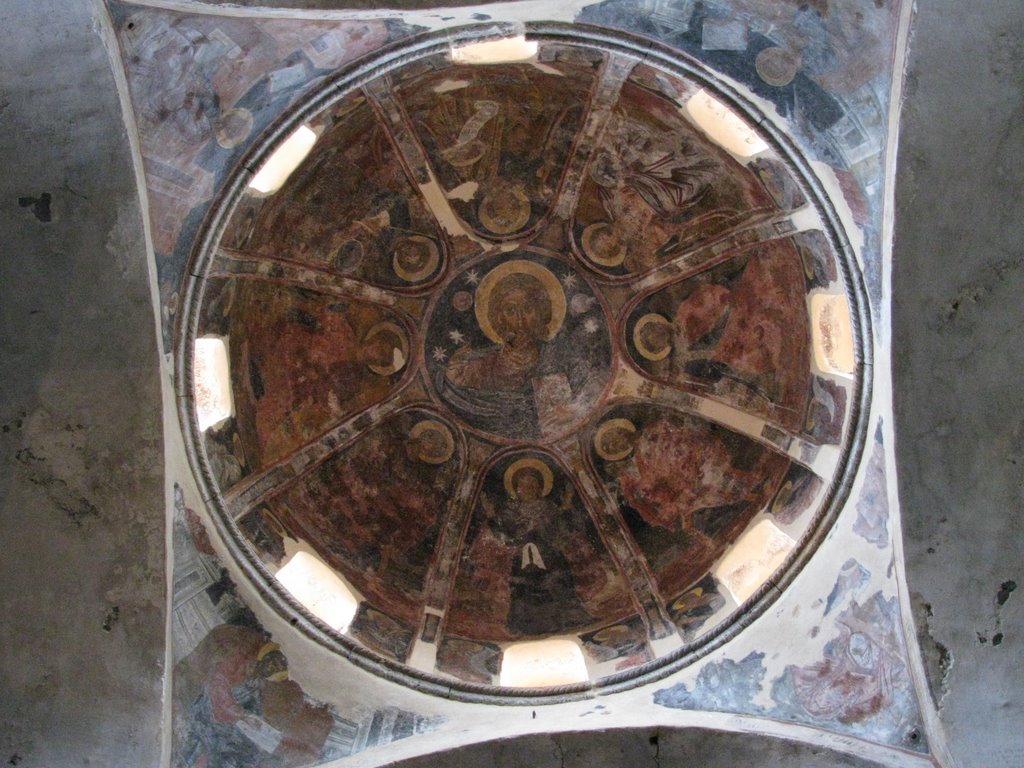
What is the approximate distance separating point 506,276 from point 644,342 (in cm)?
196

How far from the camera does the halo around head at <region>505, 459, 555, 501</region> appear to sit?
1211 cm

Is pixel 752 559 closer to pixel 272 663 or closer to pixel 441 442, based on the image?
pixel 441 442

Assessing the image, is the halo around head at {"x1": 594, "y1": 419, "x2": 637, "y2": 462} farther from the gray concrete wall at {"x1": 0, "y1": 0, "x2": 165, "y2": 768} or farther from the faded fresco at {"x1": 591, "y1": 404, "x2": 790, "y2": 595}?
the gray concrete wall at {"x1": 0, "y1": 0, "x2": 165, "y2": 768}

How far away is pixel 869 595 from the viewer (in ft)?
29.6

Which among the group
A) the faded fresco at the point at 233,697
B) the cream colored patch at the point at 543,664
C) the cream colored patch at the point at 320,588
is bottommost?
the faded fresco at the point at 233,697

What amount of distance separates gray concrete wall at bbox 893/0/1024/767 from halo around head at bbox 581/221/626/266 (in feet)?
14.5

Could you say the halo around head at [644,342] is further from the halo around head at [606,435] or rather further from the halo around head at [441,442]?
the halo around head at [441,442]

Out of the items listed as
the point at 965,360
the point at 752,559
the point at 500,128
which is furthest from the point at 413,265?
the point at 965,360

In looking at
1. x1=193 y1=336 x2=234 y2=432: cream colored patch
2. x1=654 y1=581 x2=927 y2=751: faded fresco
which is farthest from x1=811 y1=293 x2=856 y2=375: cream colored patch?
x1=193 y1=336 x2=234 y2=432: cream colored patch

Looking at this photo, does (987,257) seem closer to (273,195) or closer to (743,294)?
(743,294)

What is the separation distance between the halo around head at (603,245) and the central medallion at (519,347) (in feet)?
1.13

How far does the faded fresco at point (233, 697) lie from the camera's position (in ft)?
28.5

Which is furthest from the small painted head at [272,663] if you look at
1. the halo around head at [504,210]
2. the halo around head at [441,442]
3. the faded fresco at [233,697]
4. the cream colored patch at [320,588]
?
the halo around head at [504,210]

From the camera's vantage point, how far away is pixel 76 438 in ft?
26.5
